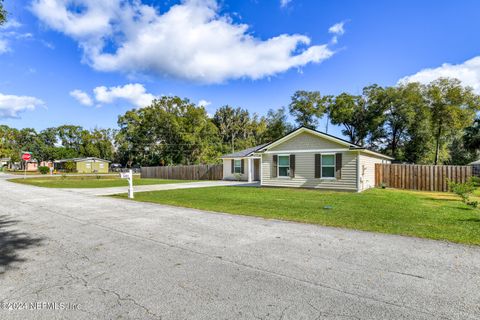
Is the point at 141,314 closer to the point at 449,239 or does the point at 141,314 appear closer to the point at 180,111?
the point at 449,239

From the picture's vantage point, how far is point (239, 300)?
9.02 ft

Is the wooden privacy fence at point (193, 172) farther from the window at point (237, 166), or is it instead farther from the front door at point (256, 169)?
the front door at point (256, 169)

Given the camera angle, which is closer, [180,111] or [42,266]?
[42,266]

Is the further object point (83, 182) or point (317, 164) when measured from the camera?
point (83, 182)

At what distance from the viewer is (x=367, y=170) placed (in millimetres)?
16234

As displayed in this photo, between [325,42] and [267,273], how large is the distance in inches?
703

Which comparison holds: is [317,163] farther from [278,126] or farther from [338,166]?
[278,126]

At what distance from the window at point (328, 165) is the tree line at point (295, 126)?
2195cm

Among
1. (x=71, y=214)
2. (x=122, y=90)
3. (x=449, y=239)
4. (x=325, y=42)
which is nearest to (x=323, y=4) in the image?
(x=325, y=42)

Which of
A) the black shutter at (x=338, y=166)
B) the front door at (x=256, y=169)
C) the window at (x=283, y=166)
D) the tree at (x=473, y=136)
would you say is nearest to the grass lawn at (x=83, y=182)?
the front door at (x=256, y=169)

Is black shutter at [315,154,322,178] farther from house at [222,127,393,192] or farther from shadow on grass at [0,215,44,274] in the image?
shadow on grass at [0,215,44,274]

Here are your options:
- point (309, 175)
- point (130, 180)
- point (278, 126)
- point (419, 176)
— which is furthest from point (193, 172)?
point (419, 176)

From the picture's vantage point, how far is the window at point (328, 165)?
15.1 m

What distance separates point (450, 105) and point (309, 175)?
80.4 feet
